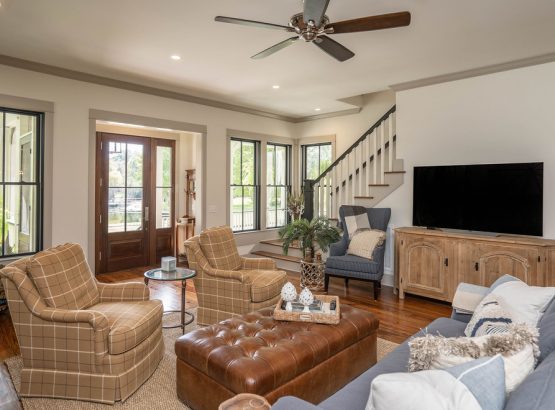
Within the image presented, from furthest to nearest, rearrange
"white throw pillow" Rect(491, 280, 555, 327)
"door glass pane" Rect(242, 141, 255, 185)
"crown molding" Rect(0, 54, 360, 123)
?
"door glass pane" Rect(242, 141, 255, 185)
"crown molding" Rect(0, 54, 360, 123)
"white throw pillow" Rect(491, 280, 555, 327)

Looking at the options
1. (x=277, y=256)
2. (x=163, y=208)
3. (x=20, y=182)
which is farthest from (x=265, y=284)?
(x=163, y=208)

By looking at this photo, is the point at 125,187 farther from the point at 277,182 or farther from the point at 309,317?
the point at 309,317

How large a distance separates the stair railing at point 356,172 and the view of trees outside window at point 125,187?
9.56ft

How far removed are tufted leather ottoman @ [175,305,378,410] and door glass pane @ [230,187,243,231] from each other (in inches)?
169

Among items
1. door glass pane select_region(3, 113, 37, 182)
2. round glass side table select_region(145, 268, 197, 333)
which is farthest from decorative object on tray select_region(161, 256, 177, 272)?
door glass pane select_region(3, 113, 37, 182)

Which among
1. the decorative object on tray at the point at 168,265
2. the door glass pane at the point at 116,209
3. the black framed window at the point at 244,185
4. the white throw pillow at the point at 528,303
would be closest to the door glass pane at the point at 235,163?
the black framed window at the point at 244,185

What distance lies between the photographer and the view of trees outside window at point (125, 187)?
5.84 metres

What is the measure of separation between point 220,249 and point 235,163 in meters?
3.27

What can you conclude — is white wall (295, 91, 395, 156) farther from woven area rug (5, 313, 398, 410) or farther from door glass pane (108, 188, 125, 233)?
woven area rug (5, 313, 398, 410)

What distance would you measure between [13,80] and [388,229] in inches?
206

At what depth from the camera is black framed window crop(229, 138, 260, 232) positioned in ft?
22.6

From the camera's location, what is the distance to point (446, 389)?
1046 millimetres

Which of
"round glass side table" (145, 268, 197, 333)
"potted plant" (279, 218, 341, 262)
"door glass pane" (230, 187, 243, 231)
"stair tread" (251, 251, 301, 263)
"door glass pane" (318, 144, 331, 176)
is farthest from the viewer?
"door glass pane" (318, 144, 331, 176)

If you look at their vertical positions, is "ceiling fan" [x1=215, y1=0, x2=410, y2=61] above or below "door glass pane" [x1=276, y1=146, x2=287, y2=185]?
above
